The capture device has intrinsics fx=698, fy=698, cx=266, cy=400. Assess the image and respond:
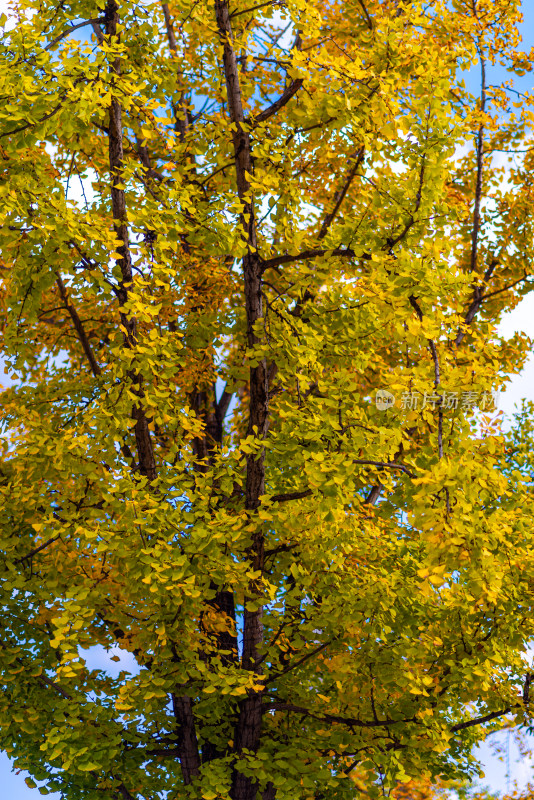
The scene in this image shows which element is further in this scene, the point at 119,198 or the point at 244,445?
the point at 119,198

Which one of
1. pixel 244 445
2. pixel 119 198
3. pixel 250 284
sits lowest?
pixel 244 445

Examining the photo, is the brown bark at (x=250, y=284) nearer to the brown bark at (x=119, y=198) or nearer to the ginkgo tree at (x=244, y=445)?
the ginkgo tree at (x=244, y=445)

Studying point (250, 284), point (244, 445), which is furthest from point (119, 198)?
point (244, 445)

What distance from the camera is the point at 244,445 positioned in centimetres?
557

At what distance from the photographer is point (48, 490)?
23.7 feet

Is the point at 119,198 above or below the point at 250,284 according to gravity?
above

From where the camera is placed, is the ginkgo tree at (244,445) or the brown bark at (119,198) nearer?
the ginkgo tree at (244,445)

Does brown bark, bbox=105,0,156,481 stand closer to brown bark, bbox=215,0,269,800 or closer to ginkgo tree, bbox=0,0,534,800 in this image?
ginkgo tree, bbox=0,0,534,800

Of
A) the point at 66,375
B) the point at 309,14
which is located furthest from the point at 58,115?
the point at 66,375

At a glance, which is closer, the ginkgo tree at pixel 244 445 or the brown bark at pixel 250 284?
the ginkgo tree at pixel 244 445

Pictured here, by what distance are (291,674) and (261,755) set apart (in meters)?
1.58

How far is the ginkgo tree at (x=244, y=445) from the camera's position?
5078mm

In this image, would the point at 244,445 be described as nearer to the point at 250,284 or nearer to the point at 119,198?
the point at 250,284

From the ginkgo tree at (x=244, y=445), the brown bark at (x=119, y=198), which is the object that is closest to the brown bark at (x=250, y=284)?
the ginkgo tree at (x=244, y=445)
